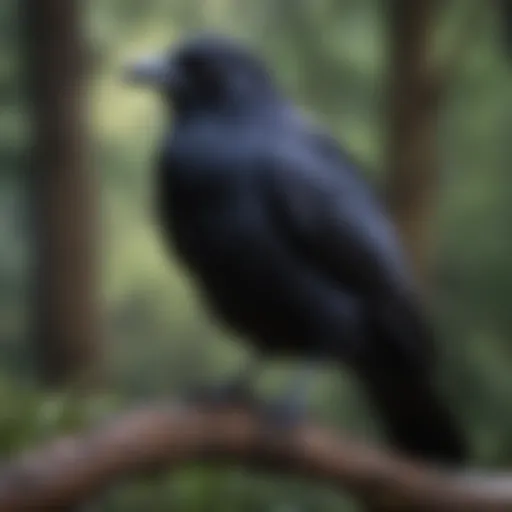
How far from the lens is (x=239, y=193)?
1.24 meters

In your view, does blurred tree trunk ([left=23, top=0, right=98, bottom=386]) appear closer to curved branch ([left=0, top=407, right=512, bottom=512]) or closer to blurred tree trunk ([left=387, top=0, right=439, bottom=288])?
curved branch ([left=0, top=407, right=512, bottom=512])

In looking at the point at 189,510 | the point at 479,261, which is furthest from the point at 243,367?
the point at 479,261

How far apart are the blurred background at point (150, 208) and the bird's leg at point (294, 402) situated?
1 cm

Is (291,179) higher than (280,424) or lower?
higher

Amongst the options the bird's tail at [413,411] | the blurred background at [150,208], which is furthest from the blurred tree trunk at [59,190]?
the bird's tail at [413,411]

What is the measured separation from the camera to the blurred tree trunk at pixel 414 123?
1.34m

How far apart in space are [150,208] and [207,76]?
13 centimetres

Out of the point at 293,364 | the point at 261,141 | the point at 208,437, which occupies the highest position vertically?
the point at 261,141

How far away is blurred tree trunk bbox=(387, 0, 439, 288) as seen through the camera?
1339mm

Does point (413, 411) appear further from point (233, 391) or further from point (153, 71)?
point (153, 71)

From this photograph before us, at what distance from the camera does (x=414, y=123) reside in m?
1.35

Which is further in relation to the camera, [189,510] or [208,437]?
[189,510]

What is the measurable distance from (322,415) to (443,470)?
4.5 inches

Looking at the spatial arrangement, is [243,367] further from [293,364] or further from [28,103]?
[28,103]
